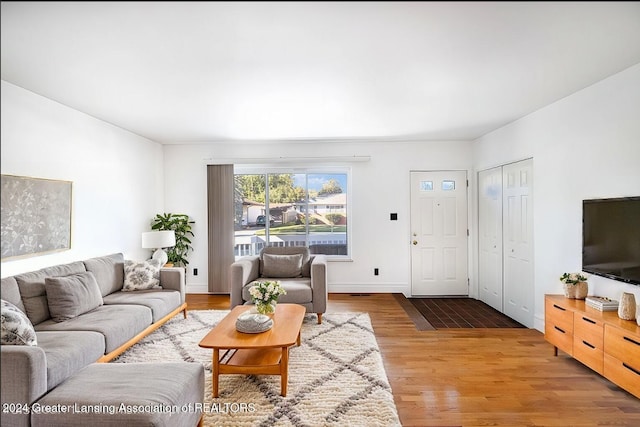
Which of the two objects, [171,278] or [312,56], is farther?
[171,278]

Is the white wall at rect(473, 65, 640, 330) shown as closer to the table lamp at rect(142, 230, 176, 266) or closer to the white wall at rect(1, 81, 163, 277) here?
the white wall at rect(1, 81, 163, 277)

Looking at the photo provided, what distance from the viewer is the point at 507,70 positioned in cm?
251

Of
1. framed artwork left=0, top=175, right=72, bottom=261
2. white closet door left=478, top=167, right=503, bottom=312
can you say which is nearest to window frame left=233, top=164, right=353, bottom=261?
white closet door left=478, top=167, right=503, bottom=312

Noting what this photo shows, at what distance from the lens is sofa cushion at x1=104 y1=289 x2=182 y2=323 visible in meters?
3.29

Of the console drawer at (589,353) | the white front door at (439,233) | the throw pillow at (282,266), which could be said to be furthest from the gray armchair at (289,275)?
the console drawer at (589,353)

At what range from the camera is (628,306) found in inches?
94.0

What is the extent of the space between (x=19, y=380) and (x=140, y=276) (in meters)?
2.10

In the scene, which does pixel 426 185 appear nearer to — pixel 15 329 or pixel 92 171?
pixel 92 171

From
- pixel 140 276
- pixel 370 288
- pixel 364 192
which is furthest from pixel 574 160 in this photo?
pixel 140 276

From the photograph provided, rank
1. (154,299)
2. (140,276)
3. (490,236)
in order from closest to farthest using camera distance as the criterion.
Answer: (154,299), (140,276), (490,236)

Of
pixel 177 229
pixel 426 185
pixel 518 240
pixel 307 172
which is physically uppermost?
pixel 307 172

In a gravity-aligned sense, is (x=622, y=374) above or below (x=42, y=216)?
below

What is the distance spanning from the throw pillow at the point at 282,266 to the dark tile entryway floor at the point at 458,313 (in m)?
1.57

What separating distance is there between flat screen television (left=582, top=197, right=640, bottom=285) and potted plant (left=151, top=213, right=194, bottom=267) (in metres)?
4.83
